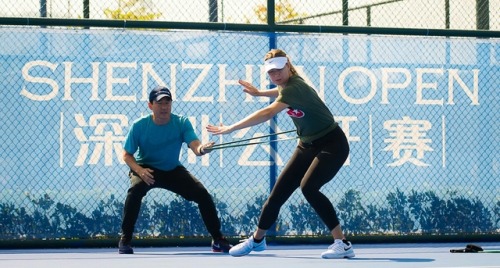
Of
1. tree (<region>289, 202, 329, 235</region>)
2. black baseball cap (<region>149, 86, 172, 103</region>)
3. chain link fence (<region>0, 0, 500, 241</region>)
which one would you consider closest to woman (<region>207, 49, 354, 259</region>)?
black baseball cap (<region>149, 86, 172, 103</region>)

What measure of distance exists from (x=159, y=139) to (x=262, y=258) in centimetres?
135

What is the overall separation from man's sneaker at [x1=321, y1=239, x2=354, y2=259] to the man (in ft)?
3.36

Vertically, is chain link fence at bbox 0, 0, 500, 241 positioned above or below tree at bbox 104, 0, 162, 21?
below

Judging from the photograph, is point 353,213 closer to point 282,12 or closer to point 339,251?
point 339,251

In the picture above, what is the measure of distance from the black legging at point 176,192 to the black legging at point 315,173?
26.3 inches

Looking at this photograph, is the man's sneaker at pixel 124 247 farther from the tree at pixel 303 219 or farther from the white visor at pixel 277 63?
the white visor at pixel 277 63

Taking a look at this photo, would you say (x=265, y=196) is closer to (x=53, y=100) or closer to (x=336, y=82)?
(x=336, y=82)

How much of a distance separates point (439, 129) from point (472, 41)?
91 centimetres

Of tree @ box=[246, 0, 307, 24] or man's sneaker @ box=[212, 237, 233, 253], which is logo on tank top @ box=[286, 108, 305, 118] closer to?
man's sneaker @ box=[212, 237, 233, 253]

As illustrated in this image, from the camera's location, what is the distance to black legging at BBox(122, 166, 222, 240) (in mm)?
9906

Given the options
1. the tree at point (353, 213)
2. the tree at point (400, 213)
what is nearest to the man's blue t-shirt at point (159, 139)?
the tree at point (353, 213)

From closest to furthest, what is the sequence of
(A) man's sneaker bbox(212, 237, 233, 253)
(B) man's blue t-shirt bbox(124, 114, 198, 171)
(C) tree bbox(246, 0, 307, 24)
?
(B) man's blue t-shirt bbox(124, 114, 198, 171)
(A) man's sneaker bbox(212, 237, 233, 253)
(C) tree bbox(246, 0, 307, 24)

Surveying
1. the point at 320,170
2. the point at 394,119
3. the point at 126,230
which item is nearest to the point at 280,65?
the point at 320,170

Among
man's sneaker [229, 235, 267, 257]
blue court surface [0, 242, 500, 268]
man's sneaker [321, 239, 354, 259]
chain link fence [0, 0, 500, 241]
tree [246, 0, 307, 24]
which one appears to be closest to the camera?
blue court surface [0, 242, 500, 268]
